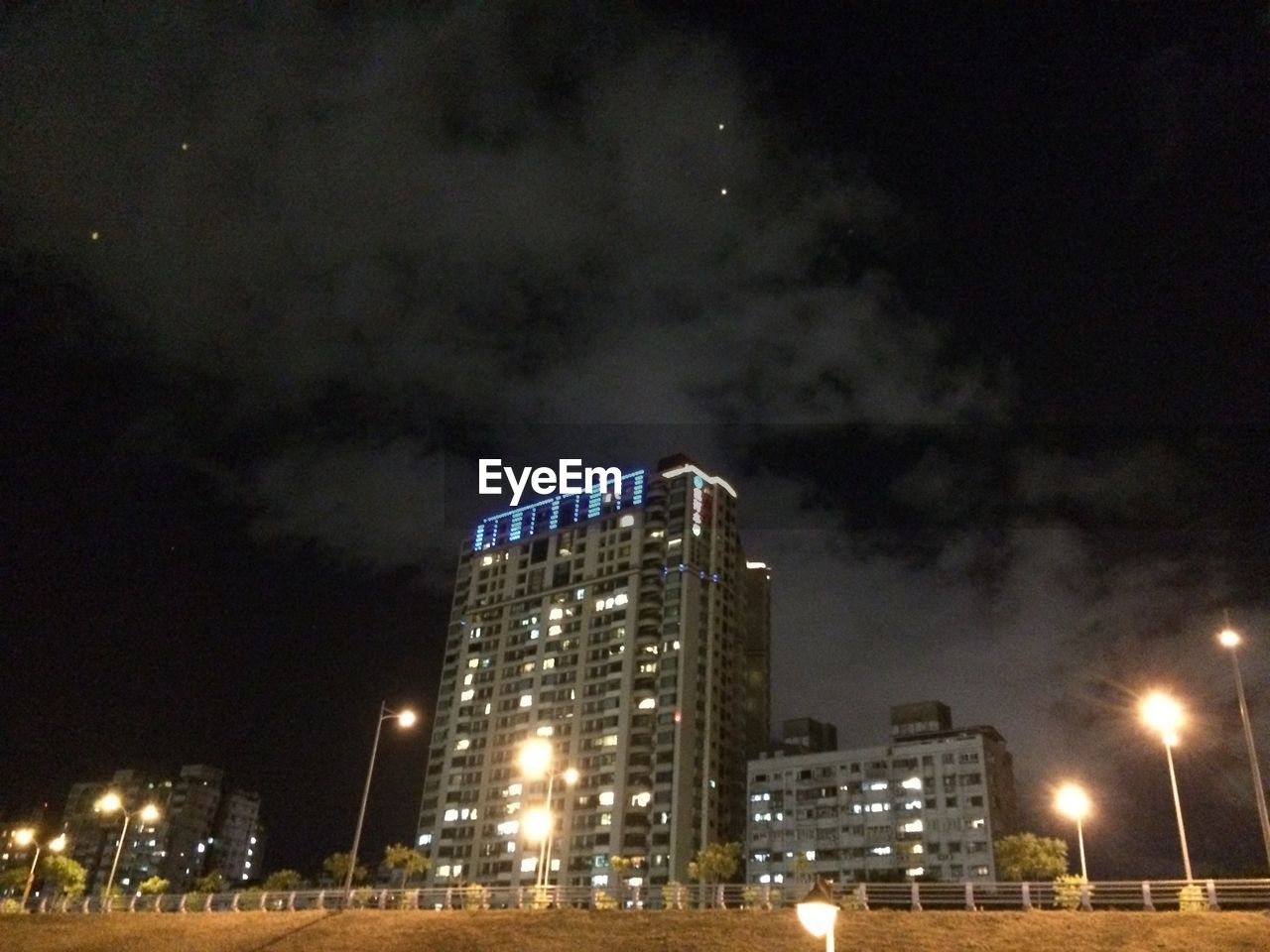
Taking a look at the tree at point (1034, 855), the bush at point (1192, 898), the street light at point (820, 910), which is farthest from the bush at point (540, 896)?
the tree at point (1034, 855)

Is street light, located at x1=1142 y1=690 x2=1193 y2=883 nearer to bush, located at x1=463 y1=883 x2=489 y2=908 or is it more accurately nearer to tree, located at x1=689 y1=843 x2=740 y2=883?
bush, located at x1=463 y1=883 x2=489 y2=908

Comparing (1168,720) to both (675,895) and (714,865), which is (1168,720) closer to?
(675,895)

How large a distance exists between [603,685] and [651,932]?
111 m

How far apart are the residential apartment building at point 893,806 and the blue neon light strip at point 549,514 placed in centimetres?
4548

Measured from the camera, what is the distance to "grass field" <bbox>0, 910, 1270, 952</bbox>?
29047mm

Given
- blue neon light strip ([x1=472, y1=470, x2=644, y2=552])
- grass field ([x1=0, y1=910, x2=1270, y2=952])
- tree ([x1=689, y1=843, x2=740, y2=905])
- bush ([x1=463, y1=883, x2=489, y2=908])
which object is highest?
blue neon light strip ([x1=472, y1=470, x2=644, y2=552])

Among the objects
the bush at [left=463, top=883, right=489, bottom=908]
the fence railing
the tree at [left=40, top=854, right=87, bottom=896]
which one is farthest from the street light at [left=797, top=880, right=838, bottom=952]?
the tree at [left=40, top=854, right=87, bottom=896]

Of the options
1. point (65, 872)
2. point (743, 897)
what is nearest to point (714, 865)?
point (65, 872)

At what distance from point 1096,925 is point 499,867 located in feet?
392

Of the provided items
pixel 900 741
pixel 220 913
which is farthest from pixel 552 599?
pixel 220 913

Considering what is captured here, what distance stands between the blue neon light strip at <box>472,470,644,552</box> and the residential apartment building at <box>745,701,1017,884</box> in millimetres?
45482

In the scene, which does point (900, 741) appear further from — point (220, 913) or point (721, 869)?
point (220, 913)

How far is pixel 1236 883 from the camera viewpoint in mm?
30562

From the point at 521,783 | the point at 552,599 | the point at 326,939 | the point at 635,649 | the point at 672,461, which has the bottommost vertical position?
the point at 326,939
